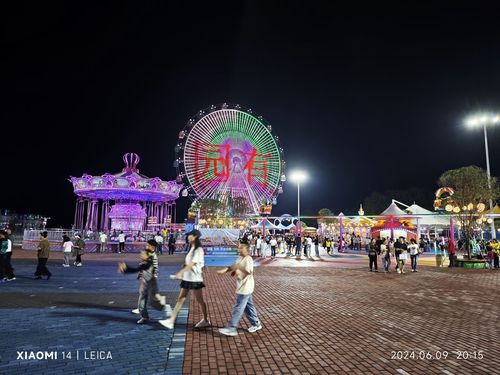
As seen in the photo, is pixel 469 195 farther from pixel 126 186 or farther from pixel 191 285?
pixel 126 186

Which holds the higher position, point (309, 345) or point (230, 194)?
point (230, 194)

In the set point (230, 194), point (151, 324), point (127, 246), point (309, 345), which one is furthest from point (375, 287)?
point (230, 194)

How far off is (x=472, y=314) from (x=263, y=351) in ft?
17.1

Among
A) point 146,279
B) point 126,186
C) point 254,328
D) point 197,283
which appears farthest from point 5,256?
point 126,186

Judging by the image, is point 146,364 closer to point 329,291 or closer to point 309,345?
point 309,345

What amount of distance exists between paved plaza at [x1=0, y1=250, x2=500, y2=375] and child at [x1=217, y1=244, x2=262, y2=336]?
0.17 meters

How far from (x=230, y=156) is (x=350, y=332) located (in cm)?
3516

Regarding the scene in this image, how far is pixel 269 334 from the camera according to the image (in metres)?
6.05

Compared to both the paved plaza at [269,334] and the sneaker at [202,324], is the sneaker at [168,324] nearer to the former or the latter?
the paved plaza at [269,334]

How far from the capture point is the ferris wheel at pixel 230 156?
3894cm

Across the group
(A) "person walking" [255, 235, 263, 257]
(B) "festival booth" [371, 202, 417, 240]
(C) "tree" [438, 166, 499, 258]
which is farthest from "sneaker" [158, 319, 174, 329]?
(B) "festival booth" [371, 202, 417, 240]

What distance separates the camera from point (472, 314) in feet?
25.4

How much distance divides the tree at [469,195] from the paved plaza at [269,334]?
1061cm

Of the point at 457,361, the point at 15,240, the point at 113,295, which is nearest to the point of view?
the point at 457,361
